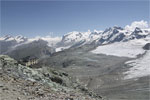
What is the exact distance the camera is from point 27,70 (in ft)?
77.1

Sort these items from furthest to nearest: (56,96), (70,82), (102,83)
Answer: (102,83)
(70,82)
(56,96)

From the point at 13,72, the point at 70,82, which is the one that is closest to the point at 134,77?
the point at 70,82

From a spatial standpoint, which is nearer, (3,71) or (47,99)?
(47,99)

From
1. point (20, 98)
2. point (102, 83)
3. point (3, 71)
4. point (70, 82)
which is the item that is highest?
point (3, 71)

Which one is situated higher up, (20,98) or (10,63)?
(10,63)

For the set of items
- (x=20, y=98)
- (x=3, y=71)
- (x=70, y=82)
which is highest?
(x=3, y=71)

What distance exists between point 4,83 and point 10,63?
18.5ft

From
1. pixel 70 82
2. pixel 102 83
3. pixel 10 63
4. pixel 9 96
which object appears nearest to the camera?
pixel 9 96

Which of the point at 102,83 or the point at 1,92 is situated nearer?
the point at 1,92

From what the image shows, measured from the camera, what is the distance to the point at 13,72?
21.1 m

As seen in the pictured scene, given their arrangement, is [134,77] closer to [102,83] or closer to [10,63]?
[102,83]

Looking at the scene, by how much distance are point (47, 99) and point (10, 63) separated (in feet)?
29.2

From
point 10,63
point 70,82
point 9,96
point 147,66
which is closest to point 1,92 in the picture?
point 9,96

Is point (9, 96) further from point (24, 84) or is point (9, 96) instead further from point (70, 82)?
point (70, 82)
